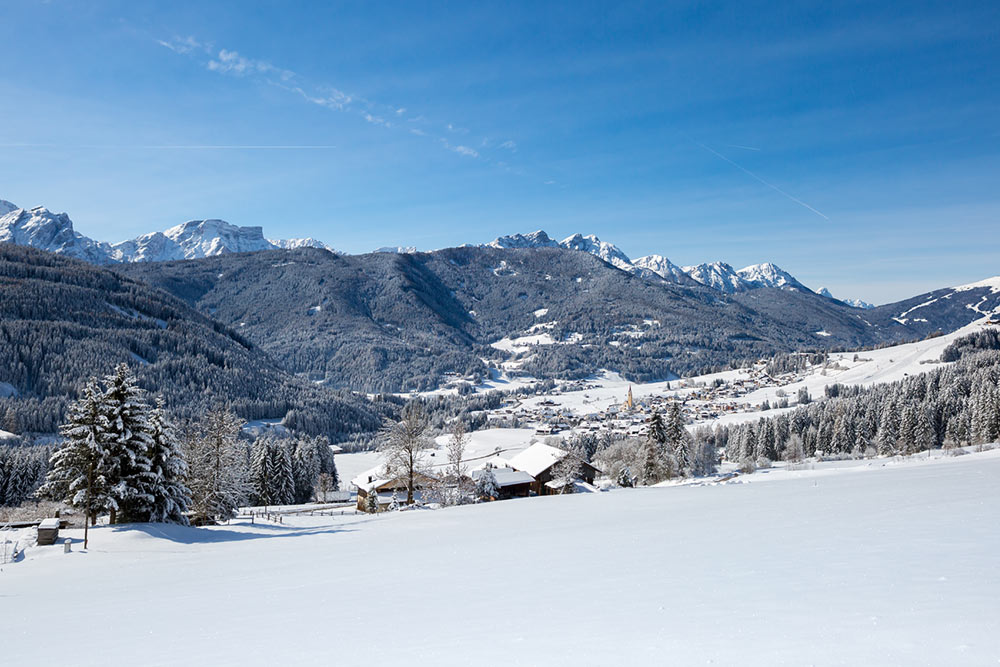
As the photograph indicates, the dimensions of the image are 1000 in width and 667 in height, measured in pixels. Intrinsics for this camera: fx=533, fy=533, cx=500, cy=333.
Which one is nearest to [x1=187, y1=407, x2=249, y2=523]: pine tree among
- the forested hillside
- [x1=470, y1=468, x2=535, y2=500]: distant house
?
[x1=470, y1=468, x2=535, y2=500]: distant house

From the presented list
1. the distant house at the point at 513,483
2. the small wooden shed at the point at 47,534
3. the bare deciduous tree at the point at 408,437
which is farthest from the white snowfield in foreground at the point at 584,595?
the distant house at the point at 513,483

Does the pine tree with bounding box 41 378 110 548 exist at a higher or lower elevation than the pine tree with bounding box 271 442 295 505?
higher

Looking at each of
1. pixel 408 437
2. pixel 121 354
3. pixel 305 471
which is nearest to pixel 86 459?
pixel 408 437

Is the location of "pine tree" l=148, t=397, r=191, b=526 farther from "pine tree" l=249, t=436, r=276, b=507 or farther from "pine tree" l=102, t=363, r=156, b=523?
"pine tree" l=249, t=436, r=276, b=507

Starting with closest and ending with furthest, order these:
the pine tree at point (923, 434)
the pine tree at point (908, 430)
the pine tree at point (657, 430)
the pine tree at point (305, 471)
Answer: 1. the pine tree at point (657, 430)
2. the pine tree at point (305, 471)
3. the pine tree at point (923, 434)
4. the pine tree at point (908, 430)

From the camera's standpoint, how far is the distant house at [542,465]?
54.8 m

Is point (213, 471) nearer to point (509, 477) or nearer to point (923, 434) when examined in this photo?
point (509, 477)

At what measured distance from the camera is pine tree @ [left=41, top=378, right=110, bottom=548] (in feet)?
79.0

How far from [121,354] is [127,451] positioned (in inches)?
5296

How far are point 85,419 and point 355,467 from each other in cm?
7981

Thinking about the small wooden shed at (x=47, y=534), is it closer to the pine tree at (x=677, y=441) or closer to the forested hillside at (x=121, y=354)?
the pine tree at (x=677, y=441)

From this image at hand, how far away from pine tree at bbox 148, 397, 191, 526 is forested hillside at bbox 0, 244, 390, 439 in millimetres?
93232

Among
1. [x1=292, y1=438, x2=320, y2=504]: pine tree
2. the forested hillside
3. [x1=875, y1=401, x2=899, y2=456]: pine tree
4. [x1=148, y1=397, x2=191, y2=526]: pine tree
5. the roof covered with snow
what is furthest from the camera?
the forested hillside

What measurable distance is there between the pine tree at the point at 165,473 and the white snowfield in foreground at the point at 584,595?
23.1 feet
